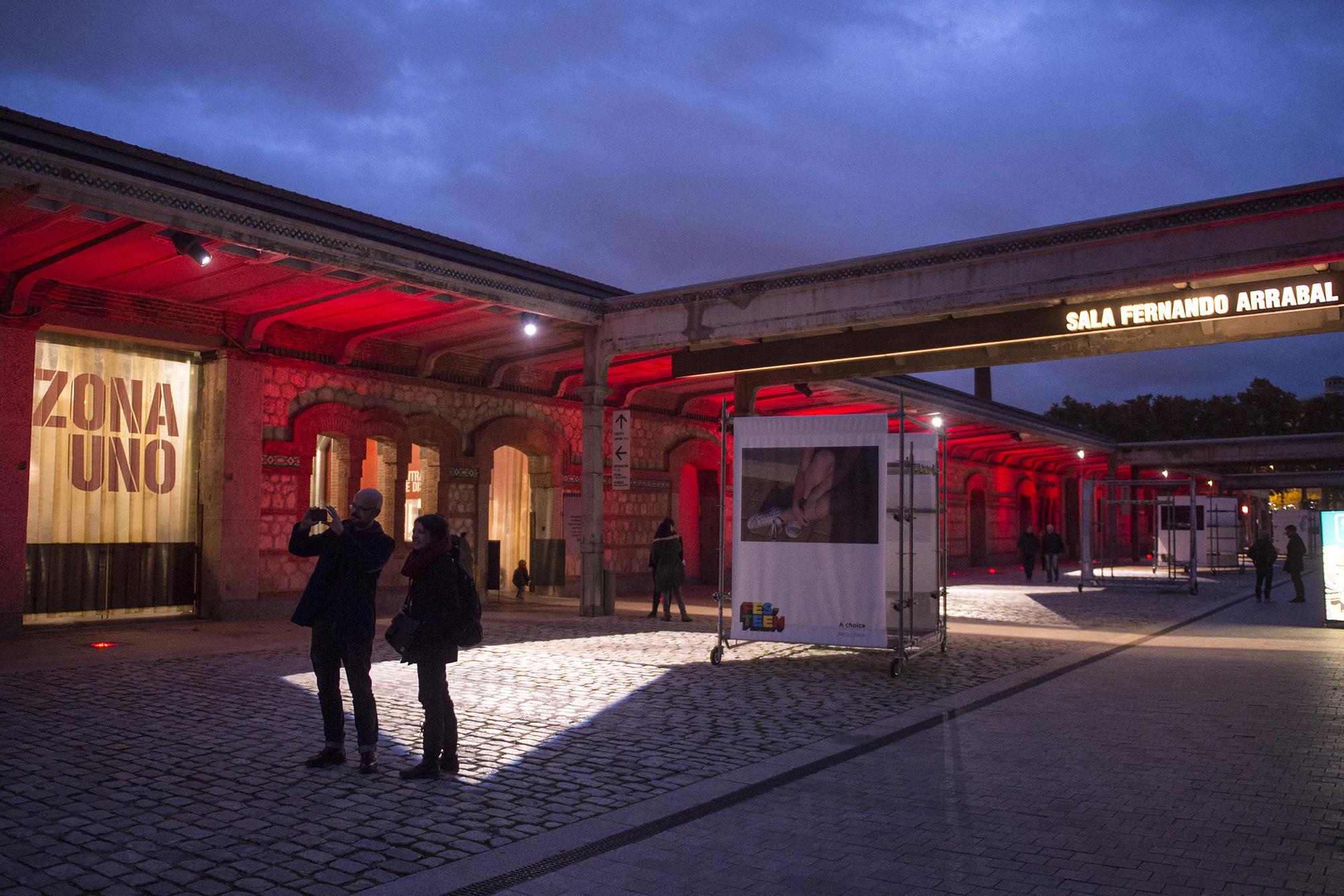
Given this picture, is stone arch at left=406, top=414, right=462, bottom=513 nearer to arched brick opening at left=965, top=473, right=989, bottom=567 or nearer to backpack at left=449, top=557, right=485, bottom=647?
backpack at left=449, top=557, right=485, bottom=647

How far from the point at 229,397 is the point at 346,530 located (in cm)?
962

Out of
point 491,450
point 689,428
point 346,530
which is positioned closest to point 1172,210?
point 346,530

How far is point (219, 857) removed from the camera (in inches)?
181

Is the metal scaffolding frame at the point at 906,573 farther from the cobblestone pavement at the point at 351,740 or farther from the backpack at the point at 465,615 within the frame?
the backpack at the point at 465,615

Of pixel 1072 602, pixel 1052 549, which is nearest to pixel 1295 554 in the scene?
pixel 1072 602

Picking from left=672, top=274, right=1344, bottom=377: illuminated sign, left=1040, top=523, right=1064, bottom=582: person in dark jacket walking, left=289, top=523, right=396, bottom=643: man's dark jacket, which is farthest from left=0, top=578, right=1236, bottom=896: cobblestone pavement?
left=1040, top=523, right=1064, bottom=582: person in dark jacket walking

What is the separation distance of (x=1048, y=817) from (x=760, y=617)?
18.4 ft

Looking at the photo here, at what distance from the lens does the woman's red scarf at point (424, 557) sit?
20.4 feet

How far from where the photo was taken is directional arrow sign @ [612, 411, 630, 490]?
16.6 m

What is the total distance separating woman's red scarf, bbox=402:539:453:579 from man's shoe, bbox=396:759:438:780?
110 cm

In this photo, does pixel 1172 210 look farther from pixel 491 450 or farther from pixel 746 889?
pixel 491 450

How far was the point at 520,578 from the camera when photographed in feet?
65.9

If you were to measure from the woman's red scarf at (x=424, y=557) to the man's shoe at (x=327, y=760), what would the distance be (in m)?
1.17

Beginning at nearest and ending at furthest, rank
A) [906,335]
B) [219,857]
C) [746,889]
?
[746,889] < [219,857] < [906,335]
